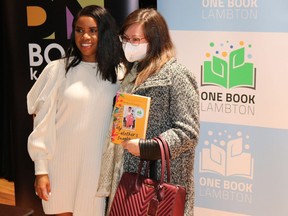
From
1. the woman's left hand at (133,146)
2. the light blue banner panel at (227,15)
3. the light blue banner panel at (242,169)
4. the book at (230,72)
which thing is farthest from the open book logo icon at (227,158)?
the woman's left hand at (133,146)

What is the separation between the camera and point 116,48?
7.38 ft

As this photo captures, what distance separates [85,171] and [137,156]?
37 cm

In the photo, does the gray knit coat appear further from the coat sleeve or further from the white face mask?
the white face mask

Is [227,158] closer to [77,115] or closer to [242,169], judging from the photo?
[242,169]

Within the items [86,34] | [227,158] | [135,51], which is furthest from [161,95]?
[227,158]

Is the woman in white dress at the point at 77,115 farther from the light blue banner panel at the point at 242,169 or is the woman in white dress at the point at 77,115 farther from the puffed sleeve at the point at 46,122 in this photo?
the light blue banner panel at the point at 242,169

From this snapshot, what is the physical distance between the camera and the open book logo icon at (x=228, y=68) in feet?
8.70

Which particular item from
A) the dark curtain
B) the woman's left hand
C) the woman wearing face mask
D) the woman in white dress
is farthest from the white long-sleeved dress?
the dark curtain

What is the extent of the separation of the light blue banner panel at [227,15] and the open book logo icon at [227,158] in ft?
1.94

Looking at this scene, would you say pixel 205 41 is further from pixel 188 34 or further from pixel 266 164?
pixel 266 164

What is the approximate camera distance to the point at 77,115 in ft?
7.22

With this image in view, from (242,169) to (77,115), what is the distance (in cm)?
105

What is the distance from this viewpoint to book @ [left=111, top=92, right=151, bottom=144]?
1.89 metres

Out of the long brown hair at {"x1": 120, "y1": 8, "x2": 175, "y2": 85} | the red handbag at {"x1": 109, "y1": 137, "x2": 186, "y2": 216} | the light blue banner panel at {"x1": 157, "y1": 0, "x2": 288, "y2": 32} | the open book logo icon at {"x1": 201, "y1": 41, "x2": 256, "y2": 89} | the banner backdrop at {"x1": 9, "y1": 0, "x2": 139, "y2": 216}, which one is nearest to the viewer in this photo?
the red handbag at {"x1": 109, "y1": 137, "x2": 186, "y2": 216}
